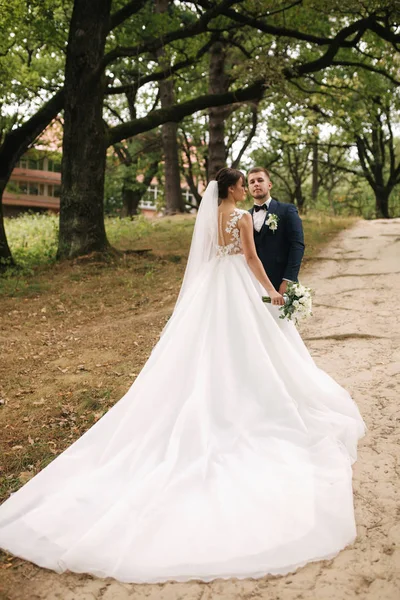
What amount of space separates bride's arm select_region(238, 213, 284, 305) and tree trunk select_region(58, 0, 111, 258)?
8.05m

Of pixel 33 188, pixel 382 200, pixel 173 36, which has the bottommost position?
pixel 33 188

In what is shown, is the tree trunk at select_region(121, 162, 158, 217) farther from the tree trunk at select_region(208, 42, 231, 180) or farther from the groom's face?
the groom's face

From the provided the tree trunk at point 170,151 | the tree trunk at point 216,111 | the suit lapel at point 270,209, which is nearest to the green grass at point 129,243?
the tree trunk at point 170,151

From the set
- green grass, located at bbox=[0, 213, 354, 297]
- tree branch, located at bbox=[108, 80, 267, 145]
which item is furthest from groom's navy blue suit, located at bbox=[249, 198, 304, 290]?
tree branch, located at bbox=[108, 80, 267, 145]

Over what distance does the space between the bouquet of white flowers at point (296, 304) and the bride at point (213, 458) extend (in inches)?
6.0

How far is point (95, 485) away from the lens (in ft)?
13.0

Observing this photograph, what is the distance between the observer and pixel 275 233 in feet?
18.6

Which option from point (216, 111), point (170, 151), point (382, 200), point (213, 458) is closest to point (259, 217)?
point (213, 458)

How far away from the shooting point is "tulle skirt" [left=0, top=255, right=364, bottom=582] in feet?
10.7

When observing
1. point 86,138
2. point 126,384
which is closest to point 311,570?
point 126,384

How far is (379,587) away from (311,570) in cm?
38

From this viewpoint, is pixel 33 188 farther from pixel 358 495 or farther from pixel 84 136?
pixel 358 495

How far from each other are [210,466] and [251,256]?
2.01 metres

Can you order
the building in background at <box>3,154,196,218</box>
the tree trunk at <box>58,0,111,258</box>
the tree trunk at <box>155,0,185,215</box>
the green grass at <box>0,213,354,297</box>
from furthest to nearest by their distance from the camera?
the building in background at <box>3,154,196,218</box> → the tree trunk at <box>155,0,185,215</box> → the tree trunk at <box>58,0,111,258</box> → the green grass at <box>0,213,354,297</box>
